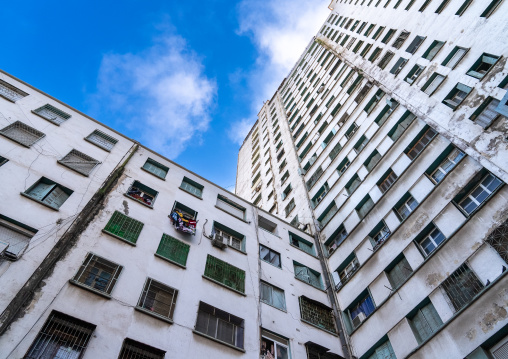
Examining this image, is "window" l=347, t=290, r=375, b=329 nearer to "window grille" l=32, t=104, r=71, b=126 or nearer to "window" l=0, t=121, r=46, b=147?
"window" l=0, t=121, r=46, b=147

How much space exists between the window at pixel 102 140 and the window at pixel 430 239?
1567 cm

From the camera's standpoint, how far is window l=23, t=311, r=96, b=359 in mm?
8742

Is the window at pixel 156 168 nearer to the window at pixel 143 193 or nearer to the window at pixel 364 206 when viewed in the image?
the window at pixel 143 193

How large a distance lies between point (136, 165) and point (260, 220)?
8.04m

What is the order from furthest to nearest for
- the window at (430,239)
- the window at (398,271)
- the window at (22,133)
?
the window at (398,271) → the window at (22,133) → the window at (430,239)

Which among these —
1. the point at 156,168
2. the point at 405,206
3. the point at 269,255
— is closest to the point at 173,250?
the point at 269,255

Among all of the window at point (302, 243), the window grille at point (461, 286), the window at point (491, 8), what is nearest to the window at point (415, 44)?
the window at point (491, 8)

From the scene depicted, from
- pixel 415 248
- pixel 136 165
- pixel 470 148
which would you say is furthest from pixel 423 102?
pixel 136 165

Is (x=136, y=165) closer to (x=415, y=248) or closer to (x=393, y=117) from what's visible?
(x=415, y=248)

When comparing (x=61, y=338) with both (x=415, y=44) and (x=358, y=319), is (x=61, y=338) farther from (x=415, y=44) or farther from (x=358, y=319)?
(x=415, y=44)

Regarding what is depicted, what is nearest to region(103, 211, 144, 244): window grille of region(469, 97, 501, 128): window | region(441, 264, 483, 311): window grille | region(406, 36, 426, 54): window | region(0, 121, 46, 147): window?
region(0, 121, 46, 147): window

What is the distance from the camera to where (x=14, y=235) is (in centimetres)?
1086

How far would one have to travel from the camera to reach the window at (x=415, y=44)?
2306 cm

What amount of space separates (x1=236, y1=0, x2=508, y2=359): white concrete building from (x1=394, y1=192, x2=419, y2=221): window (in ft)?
0.20
